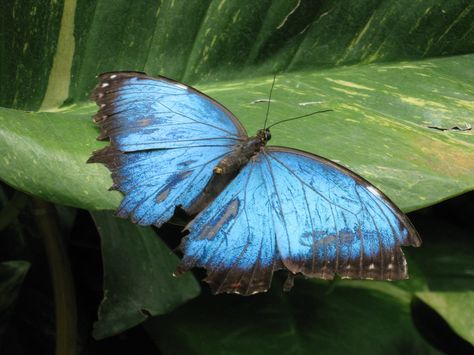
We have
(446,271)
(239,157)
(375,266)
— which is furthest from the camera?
(446,271)

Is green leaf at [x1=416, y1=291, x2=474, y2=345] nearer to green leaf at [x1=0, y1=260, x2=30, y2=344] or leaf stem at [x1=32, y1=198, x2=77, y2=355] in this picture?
leaf stem at [x1=32, y1=198, x2=77, y2=355]

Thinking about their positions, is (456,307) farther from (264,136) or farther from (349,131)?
(264,136)

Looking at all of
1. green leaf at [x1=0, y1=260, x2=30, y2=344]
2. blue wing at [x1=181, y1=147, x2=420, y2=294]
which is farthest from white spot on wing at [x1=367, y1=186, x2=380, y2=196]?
green leaf at [x1=0, y1=260, x2=30, y2=344]

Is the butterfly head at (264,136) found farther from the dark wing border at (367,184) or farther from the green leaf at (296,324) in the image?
the green leaf at (296,324)

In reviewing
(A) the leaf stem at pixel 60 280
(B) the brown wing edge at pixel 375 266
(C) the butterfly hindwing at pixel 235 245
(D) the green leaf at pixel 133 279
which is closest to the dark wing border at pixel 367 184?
(B) the brown wing edge at pixel 375 266

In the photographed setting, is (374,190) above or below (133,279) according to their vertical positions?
above

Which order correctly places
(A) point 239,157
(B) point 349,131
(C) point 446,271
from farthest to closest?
1. (C) point 446,271
2. (B) point 349,131
3. (A) point 239,157

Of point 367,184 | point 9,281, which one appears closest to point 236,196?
point 367,184
